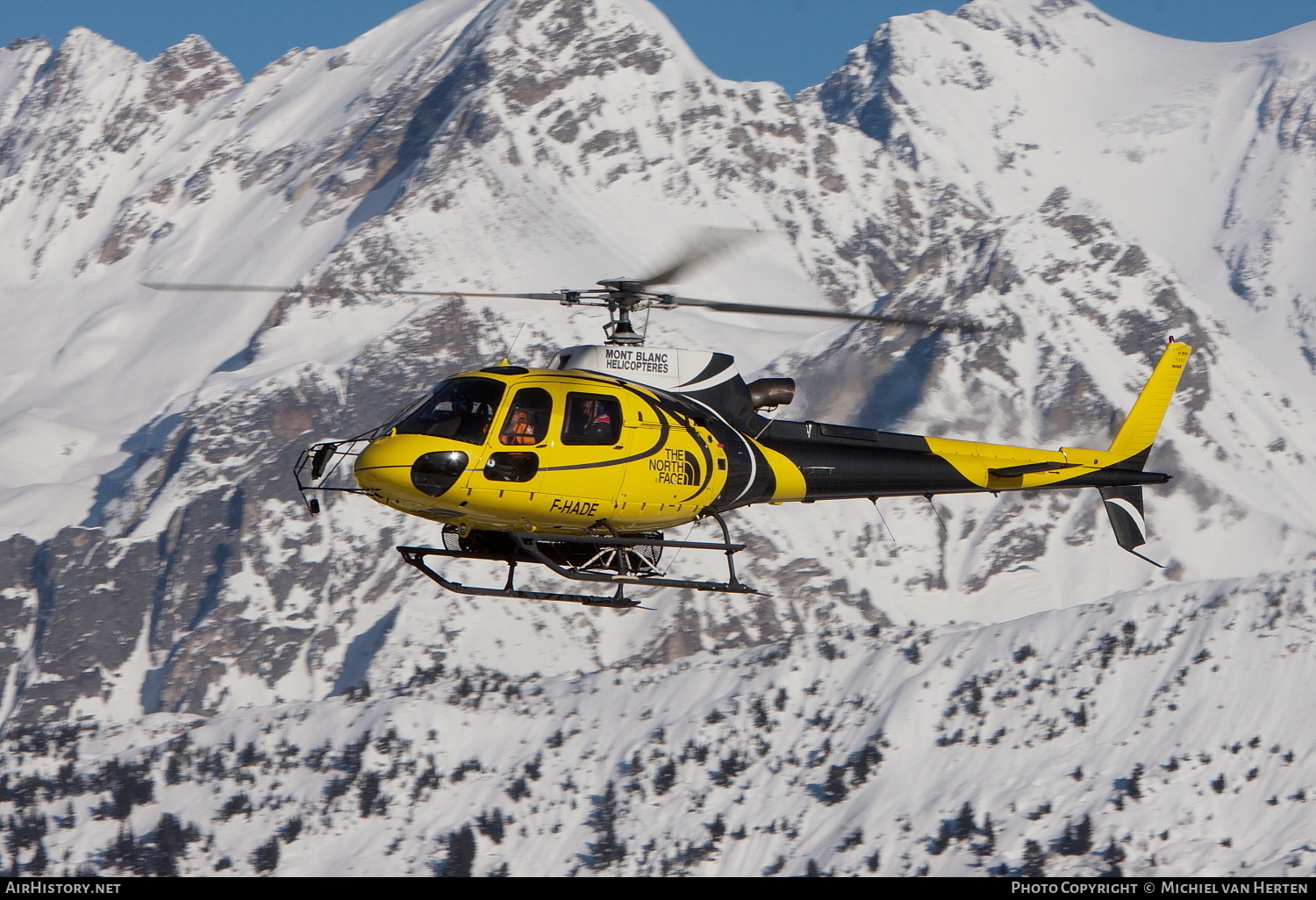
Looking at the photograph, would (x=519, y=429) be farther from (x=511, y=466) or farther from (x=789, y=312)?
(x=789, y=312)

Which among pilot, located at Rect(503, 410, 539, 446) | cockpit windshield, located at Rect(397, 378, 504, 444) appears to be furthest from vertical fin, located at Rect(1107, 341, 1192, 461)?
cockpit windshield, located at Rect(397, 378, 504, 444)

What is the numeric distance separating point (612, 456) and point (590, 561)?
8.63 feet

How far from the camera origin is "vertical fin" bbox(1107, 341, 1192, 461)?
37.4m

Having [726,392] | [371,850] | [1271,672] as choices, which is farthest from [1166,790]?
[726,392]

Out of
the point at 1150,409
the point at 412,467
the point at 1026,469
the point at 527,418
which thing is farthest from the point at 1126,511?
the point at 412,467

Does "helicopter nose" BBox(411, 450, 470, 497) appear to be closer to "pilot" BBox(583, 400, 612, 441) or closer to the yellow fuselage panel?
the yellow fuselage panel

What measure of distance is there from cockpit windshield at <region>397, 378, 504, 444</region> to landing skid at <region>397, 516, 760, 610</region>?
1.89m

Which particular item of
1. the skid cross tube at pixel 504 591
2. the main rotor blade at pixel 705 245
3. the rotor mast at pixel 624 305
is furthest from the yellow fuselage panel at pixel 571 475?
the main rotor blade at pixel 705 245

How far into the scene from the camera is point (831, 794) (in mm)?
166000

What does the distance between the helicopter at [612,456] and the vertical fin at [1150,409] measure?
486cm

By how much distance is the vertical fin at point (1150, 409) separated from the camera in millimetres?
37375

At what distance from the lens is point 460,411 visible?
91.1 feet
